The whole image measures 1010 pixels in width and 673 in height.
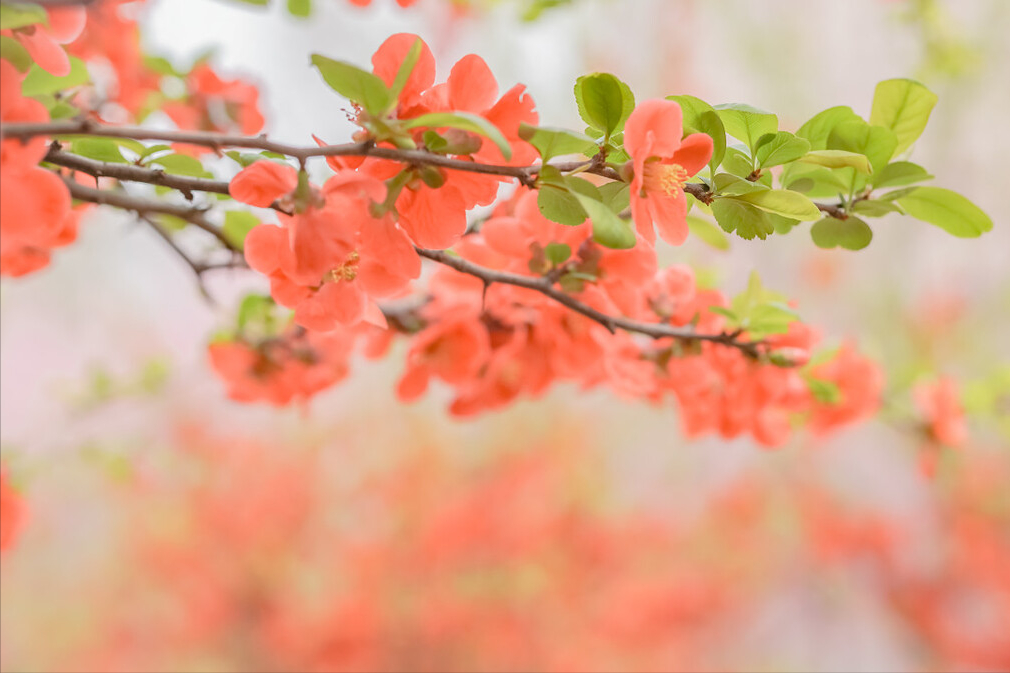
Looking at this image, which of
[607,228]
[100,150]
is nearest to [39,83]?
[100,150]

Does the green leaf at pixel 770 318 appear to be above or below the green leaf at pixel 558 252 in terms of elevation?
below

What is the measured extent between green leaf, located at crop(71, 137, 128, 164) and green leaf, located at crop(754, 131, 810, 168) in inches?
10.9

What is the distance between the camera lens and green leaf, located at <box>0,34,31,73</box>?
246 mm

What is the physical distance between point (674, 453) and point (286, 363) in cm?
209

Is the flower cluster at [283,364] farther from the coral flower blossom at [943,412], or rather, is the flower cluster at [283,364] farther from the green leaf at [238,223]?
the coral flower blossom at [943,412]

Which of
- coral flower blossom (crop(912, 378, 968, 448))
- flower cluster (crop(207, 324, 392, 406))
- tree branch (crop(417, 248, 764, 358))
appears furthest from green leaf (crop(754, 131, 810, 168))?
coral flower blossom (crop(912, 378, 968, 448))

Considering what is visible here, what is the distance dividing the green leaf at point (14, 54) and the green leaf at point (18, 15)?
0.06ft

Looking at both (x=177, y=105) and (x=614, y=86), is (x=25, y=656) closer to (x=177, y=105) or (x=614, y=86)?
(x=177, y=105)

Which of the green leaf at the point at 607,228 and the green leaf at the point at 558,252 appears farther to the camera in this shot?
the green leaf at the point at 558,252

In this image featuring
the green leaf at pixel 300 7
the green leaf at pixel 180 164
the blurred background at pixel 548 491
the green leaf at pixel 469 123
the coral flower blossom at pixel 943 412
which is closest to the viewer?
the green leaf at pixel 469 123

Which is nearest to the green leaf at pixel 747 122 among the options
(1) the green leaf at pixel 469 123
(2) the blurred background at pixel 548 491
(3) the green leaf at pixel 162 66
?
(1) the green leaf at pixel 469 123

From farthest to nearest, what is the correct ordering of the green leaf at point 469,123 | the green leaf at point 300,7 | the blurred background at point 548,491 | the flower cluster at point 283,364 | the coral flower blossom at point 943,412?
the blurred background at point 548,491 < the coral flower blossom at point 943,412 < the flower cluster at point 283,364 < the green leaf at point 300,7 < the green leaf at point 469,123

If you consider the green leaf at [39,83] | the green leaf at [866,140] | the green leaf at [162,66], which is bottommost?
the green leaf at [866,140]

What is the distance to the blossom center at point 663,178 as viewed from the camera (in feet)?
0.91
